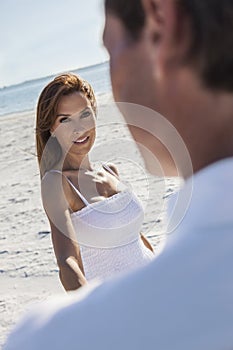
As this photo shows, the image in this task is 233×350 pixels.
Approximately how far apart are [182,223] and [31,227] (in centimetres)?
553

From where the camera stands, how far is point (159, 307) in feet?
1.66

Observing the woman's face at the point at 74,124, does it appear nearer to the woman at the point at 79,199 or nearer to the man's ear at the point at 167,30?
the woman at the point at 79,199

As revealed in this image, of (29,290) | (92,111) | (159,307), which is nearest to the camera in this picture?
(159,307)

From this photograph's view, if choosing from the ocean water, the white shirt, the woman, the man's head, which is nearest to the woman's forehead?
the woman

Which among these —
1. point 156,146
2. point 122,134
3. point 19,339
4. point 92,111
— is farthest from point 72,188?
point 122,134

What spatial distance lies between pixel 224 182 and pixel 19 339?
222 millimetres

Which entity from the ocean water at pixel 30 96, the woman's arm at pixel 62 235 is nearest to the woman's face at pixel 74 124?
the woman's arm at pixel 62 235

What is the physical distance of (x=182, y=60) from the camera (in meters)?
0.58

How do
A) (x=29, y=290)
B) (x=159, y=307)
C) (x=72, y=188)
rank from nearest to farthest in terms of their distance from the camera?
1. (x=159, y=307)
2. (x=72, y=188)
3. (x=29, y=290)

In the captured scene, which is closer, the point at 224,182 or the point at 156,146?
the point at 224,182

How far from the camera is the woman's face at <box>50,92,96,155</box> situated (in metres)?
2.25

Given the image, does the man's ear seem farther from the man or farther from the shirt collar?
the shirt collar

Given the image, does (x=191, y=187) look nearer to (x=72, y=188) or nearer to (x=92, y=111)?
(x=72, y=188)

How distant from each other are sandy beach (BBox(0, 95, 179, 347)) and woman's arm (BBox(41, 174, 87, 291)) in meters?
0.30
